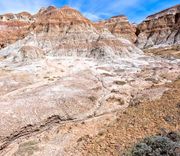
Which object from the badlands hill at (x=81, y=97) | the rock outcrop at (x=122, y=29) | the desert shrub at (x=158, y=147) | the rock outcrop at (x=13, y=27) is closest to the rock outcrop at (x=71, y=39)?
the badlands hill at (x=81, y=97)

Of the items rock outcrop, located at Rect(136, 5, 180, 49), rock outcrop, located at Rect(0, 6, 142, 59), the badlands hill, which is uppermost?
rock outcrop, located at Rect(0, 6, 142, 59)

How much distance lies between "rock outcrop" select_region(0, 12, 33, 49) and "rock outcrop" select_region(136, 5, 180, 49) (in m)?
41.8

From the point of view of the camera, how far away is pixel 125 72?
130 ft

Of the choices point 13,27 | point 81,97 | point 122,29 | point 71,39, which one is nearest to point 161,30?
point 122,29

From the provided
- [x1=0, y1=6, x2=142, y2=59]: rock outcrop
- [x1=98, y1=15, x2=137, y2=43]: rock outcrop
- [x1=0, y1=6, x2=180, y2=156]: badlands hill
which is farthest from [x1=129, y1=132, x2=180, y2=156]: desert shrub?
[x1=98, y1=15, x2=137, y2=43]: rock outcrop

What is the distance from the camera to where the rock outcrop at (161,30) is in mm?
106375

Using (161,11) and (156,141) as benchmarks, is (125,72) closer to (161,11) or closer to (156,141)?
(156,141)

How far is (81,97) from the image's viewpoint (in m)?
28.5

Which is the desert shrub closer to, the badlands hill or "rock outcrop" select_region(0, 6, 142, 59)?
the badlands hill

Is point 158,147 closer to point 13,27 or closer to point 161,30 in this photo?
point 161,30

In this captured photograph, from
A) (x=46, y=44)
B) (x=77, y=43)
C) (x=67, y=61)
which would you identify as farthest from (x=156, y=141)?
(x=46, y=44)

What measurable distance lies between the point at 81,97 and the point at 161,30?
301 feet

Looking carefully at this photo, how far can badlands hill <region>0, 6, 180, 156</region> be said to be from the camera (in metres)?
21.0

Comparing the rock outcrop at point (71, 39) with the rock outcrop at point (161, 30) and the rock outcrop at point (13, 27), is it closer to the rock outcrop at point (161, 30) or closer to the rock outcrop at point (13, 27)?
the rock outcrop at point (13, 27)
